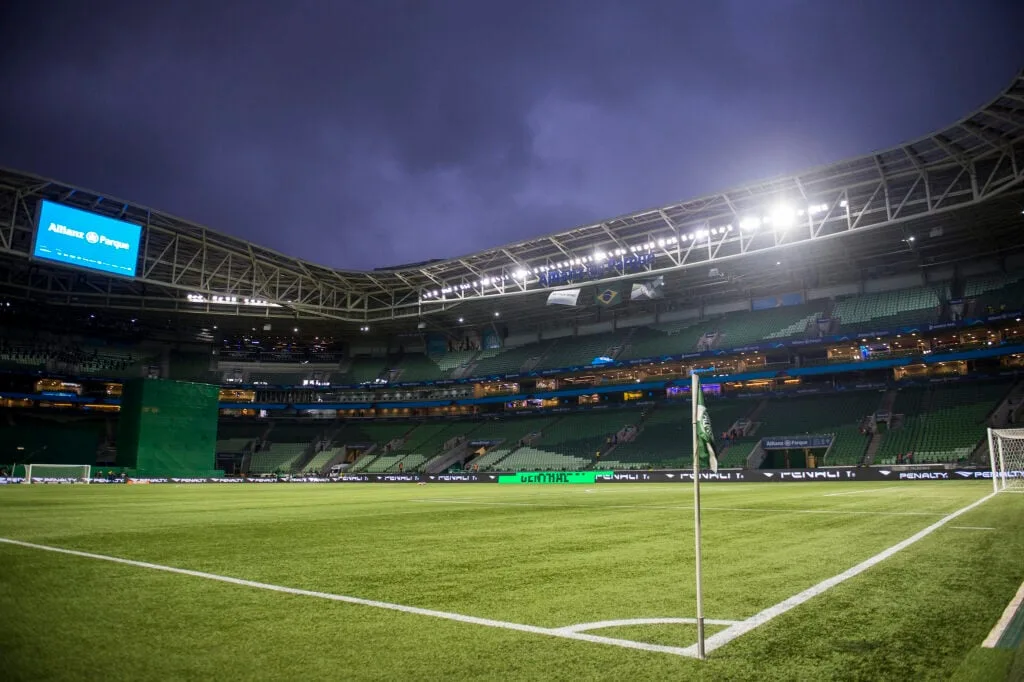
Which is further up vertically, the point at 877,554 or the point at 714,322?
the point at 714,322

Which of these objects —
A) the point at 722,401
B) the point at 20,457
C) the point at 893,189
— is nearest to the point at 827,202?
the point at 893,189

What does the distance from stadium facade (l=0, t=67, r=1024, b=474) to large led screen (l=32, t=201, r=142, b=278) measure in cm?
10

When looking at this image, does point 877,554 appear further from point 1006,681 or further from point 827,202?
point 827,202

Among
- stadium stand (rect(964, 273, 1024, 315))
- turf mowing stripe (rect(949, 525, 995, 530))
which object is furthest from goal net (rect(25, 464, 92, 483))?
stadium stand (rect(964, 273, 1024, 315))

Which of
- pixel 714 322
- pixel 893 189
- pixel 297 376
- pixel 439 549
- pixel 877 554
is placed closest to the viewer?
pixel 877 554

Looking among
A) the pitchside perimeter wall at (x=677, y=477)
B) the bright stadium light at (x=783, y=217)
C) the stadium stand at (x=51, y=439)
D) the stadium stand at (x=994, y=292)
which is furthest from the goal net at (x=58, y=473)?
the stadium stand at (x=994, y=292)

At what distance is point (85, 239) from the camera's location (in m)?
32.2

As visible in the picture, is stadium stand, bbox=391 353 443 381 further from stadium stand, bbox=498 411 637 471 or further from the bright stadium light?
the bright stadium light

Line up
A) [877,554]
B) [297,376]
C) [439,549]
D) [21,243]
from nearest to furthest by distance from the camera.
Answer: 1. [877,554]
2. [439,549]
3. [21,243]
4. [297,376]

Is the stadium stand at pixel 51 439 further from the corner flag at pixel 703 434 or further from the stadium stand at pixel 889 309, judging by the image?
the stadium stand at pixel 889 309

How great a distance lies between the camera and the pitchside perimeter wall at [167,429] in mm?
42969

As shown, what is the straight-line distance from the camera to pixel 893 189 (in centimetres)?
3209

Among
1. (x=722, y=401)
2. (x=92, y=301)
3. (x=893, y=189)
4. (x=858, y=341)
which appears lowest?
(x=722, y=401)

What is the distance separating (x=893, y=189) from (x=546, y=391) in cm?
3115
